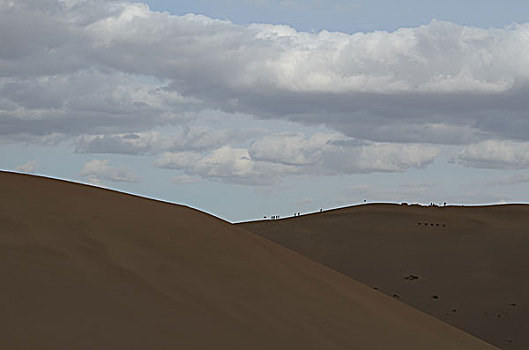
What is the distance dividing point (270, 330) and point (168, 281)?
4.52 feet

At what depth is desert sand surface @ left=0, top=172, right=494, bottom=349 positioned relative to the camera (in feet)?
24.0

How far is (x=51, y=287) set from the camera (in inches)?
306

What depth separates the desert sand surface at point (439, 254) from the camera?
67.4 ft

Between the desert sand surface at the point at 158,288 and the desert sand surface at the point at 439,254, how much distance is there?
9219 mm

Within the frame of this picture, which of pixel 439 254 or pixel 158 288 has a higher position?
pixel 439 254

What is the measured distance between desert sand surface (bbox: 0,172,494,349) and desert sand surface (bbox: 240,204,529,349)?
922 cm

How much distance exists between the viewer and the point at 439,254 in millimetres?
26250

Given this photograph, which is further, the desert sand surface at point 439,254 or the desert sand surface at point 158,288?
the desert sand surface at point 439,254

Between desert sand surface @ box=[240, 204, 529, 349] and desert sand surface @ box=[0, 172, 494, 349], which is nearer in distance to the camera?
desert sand surface @ box=[0, 172, 494, 349]

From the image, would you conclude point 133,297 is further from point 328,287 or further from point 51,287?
point 328,287

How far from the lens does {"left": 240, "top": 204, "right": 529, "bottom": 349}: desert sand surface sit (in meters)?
20.5

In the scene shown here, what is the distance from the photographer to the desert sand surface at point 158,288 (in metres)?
7.32

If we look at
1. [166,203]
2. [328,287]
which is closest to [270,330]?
[328,287]

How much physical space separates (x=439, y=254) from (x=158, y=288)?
1924 centimetres
